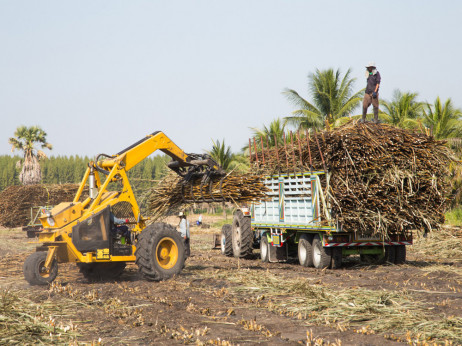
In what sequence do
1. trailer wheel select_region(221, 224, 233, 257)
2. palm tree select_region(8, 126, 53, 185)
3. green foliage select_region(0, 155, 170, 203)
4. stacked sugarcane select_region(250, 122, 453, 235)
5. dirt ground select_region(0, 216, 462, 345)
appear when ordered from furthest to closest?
1. green foliage select_region(0, 155, 170, 203)
2. palm tree select_region(8, 126, 53, 185)
3. trailer wheel select_region(221, 224, 233, 257)
4. stacked sugarcane select_region(250, 122, 453, 235)
5. dirt ground select_region(0, 216, 462, 345)

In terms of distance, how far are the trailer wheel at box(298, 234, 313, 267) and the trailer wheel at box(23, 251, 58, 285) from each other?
7.12 meters

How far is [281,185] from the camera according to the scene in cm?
1647

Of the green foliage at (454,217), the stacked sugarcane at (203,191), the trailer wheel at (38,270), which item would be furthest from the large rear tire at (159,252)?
the green foliage at (454,217)

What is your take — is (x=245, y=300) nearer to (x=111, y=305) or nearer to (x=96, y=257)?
(x=111, y=305)

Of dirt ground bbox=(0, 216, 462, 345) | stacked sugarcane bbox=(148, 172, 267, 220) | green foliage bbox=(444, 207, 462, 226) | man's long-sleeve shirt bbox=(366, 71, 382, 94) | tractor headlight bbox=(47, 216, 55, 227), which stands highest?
man's long-sleeve shirt bbox=(366, 71, 382, 94)

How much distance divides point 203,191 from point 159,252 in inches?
81.8

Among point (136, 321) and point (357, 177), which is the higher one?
point (357, 177)

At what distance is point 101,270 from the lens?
13.1m

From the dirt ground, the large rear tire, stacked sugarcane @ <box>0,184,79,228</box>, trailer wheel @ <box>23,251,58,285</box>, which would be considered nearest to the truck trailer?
the dirt ground

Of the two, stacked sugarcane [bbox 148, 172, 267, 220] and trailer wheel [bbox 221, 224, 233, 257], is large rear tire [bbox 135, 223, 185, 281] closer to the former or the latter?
stacked sugarcane [bbox 148, 172, 267, 220]

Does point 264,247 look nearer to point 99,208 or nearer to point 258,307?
point 99,208

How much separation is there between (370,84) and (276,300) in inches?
348

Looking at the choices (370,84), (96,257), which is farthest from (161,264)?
(370,84)

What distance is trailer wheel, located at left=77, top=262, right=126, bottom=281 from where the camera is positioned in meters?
13.1
